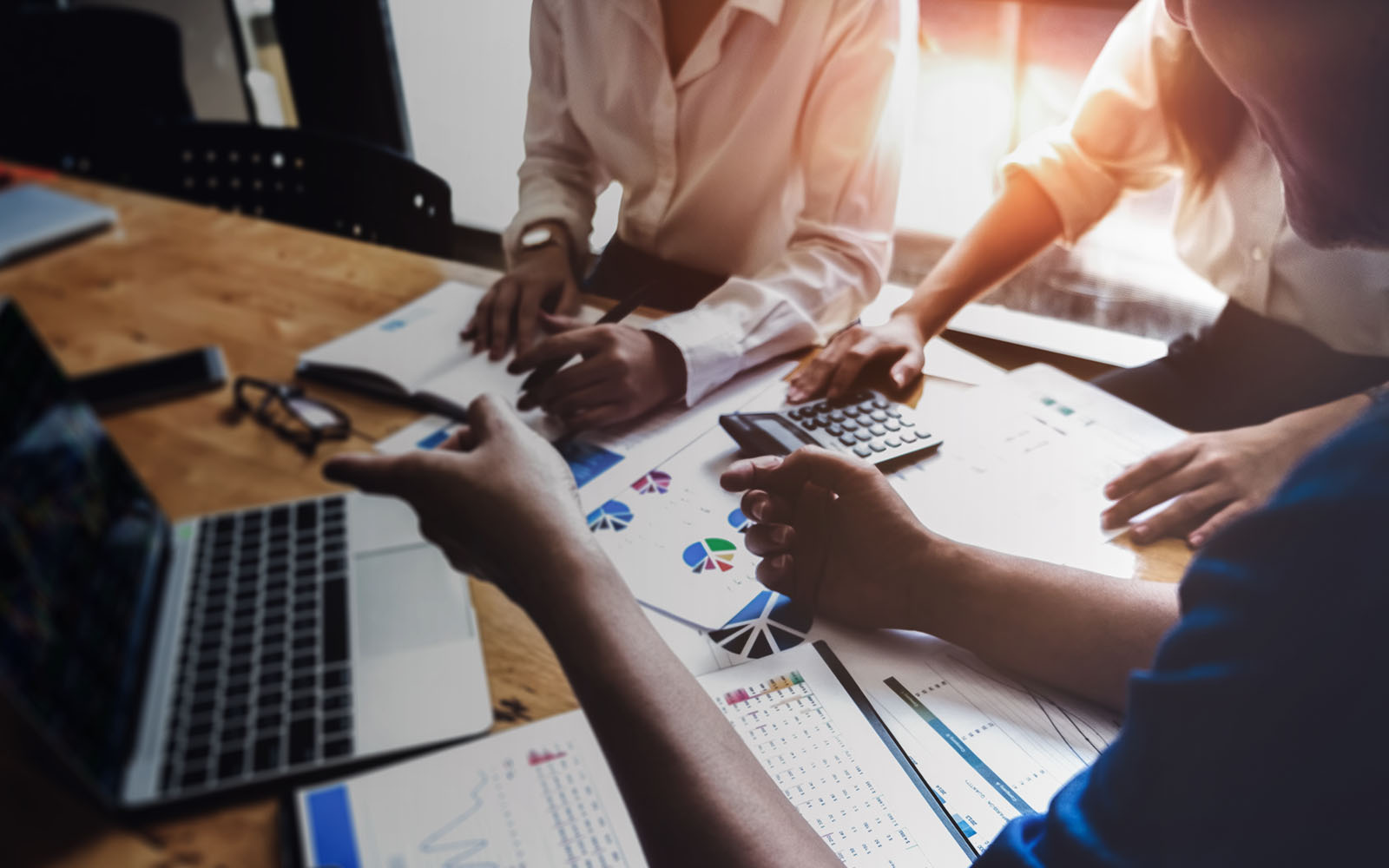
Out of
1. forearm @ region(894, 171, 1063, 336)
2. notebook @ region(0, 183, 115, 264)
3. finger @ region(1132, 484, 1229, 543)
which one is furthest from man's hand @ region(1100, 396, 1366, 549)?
notebook @ region(0, 183, 115, 264)

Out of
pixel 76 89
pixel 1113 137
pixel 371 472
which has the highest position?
pixel 76 89

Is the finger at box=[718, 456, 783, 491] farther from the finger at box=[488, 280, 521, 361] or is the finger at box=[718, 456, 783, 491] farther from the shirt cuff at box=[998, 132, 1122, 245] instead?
the shirt cuff at box=[998, 132, 1122, 245]

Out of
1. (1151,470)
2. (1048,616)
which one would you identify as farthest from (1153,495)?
(1048,616)

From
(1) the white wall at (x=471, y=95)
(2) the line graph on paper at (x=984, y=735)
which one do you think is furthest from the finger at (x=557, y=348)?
(2) the line graph on paper at (x=984, y=735)

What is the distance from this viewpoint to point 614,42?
600 millimetres

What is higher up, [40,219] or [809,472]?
[40,219]

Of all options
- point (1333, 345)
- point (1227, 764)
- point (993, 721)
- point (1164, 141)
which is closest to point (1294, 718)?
→ point (1227, 764)

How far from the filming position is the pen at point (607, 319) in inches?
22.0

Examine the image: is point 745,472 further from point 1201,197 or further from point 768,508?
point 1201,197

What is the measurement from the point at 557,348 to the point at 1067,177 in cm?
47

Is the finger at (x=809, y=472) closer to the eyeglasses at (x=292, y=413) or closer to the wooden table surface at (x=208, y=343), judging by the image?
the wooden table surface at (x=208, y=343)

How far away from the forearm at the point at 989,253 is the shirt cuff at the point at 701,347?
0.60 feet

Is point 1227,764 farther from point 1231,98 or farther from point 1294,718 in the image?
point 1231,98

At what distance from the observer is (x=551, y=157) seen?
0.59 m
